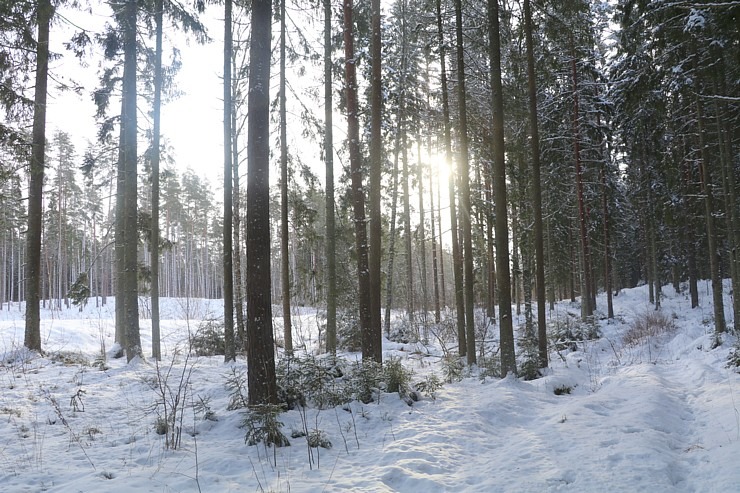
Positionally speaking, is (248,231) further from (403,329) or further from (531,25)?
(403,329)

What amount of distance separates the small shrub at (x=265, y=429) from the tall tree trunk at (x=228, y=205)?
6.54 meters

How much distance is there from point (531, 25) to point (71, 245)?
4824cm

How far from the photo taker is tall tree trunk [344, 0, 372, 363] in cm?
913

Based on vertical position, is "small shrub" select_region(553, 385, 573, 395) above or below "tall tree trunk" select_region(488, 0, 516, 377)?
below

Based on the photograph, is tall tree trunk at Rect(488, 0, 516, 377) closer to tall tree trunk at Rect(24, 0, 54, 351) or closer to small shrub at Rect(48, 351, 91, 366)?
small shrub at Rect(48, 351, 91, 366)

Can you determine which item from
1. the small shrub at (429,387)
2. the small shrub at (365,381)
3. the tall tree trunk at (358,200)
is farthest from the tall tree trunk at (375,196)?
the small shrub at (429,387)

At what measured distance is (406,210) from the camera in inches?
794

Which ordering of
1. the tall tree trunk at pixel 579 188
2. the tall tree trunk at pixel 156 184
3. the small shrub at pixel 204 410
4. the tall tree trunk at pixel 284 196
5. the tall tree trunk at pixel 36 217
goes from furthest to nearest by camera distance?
the tall tree trunk at pixel 579 188 → the tall tree trunk at pixel 284 196 → the tall tree trunk at pixel 156 184 → the tall tree trunk at pixel 36 217 → the small shrub at pixel 204 410

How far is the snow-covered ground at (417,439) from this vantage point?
4.18 metres

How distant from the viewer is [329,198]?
42.1ft

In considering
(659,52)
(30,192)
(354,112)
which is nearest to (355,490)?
(354,112)

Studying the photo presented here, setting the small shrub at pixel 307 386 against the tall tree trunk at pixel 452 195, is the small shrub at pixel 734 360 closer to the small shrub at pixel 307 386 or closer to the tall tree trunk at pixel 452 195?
the tall tree trunk at pixel 452 195

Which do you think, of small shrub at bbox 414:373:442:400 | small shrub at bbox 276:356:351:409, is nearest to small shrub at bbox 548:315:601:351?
small shrub at bbox 414:373:442:400

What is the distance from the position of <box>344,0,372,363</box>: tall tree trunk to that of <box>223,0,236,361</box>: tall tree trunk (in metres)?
3.98
